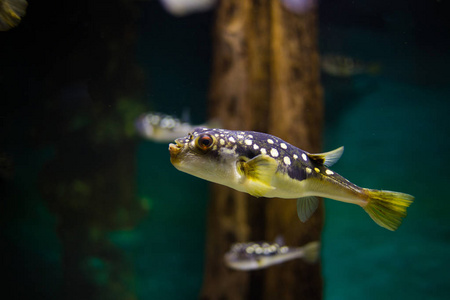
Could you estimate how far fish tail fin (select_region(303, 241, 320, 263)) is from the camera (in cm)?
311

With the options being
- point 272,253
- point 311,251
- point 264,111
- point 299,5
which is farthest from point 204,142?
point 299,5

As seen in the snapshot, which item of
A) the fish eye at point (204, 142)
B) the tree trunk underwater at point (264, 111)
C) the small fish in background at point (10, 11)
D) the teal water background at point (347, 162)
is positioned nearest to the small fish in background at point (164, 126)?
the teal water background at point (347, 162)

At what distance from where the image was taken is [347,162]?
4.00 meters

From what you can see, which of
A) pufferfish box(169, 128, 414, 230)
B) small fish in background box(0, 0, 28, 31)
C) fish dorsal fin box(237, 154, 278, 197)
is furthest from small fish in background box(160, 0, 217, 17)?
fish dorsal fin box(237, 154, 278, 197)

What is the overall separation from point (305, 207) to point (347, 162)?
2798 millimetres

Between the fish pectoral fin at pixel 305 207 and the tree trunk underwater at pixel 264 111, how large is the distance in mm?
1495

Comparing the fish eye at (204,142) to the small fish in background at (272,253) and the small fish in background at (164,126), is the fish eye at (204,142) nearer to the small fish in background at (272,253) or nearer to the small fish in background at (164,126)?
the small fish in background at (272,253)

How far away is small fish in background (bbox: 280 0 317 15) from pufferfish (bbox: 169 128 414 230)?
8.79ft

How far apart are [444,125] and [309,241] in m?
4.91

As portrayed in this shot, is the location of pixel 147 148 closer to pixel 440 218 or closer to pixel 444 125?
pixel 444 125

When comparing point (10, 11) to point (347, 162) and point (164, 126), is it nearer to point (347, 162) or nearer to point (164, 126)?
point (164, 126)

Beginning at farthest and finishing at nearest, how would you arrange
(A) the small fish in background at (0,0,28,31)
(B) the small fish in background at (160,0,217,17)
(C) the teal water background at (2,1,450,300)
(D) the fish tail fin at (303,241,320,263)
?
1. (C) the teal water background at (2,1,450,300)
2. (B) the small fish in background at (160,0,217,17)
3. (D) the fish tail fin at (303,241,320,263)
4. (A) the small fish in background at (0,0,28,31)

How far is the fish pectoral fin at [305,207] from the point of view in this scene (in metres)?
1.46

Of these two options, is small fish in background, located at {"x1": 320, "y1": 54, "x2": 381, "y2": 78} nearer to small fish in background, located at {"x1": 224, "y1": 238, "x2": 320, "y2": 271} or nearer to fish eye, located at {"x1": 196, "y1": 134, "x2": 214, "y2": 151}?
small fish in background, located at {"x1": 224, "y1": 238, "x2": 320, "y2": 271}
